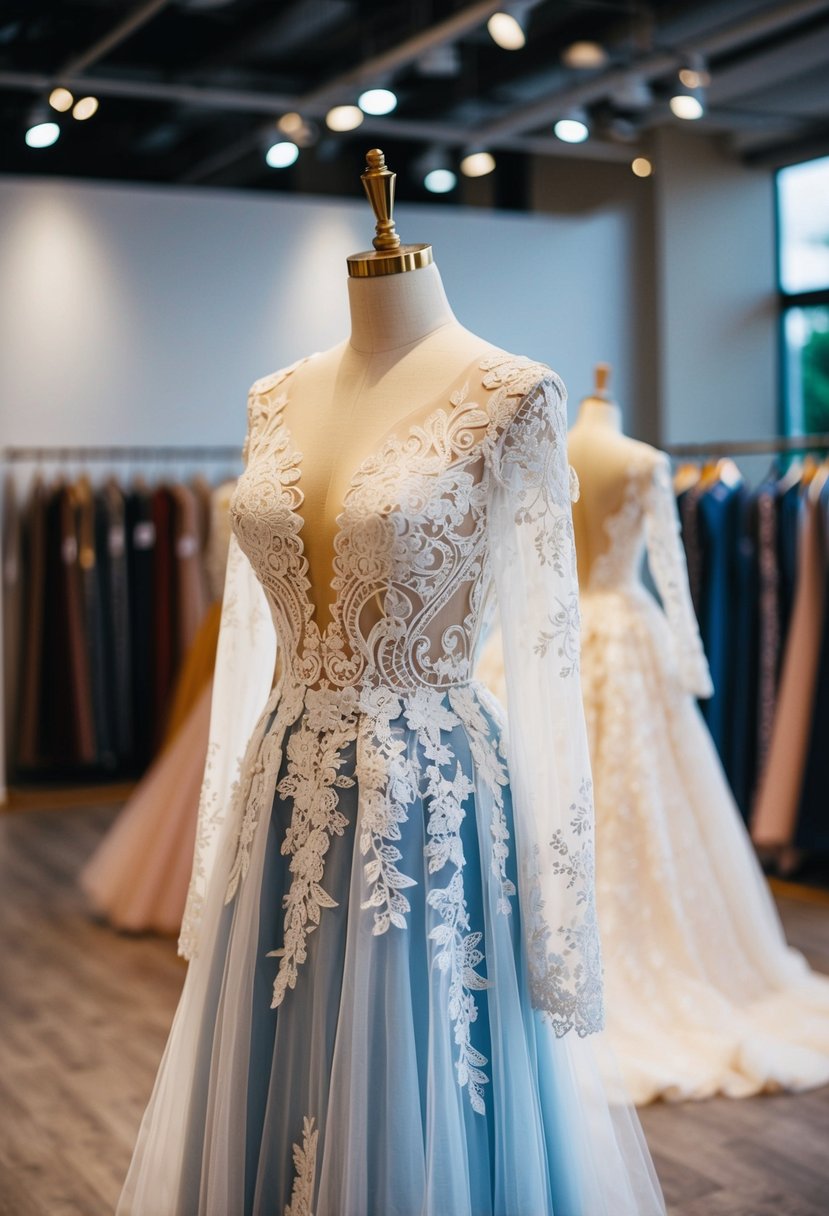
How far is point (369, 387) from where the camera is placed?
198cm

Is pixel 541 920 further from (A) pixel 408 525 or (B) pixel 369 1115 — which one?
(A) pixel 408 525

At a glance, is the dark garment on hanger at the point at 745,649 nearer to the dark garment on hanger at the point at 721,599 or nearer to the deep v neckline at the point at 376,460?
the dark garment on hanger at the point at 721,599

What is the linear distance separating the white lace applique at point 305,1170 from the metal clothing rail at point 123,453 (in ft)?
17.3

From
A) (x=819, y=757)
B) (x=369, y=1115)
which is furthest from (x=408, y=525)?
(x=819, y=757)

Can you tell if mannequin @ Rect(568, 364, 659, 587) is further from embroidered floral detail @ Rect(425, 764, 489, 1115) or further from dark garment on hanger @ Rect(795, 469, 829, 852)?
embroidered floral detail @ Rect(425, 764, 489, 1115)

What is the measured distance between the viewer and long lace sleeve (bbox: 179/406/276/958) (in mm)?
2170

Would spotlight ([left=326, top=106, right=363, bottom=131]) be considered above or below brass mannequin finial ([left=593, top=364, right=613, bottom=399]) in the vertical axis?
above

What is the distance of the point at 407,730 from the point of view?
1872mm

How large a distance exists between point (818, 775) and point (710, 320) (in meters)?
3.86

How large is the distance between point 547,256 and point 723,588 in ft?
10.8

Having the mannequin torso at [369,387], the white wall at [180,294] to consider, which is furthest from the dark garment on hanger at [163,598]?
the mannequin torso at [369,387]

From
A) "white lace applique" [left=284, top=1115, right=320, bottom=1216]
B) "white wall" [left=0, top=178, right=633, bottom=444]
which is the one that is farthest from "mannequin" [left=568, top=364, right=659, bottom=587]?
"white wall" [left=0, top=178, right=633, bottom=444]

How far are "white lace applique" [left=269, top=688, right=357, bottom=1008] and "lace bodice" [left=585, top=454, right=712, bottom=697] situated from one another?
1892 mm
